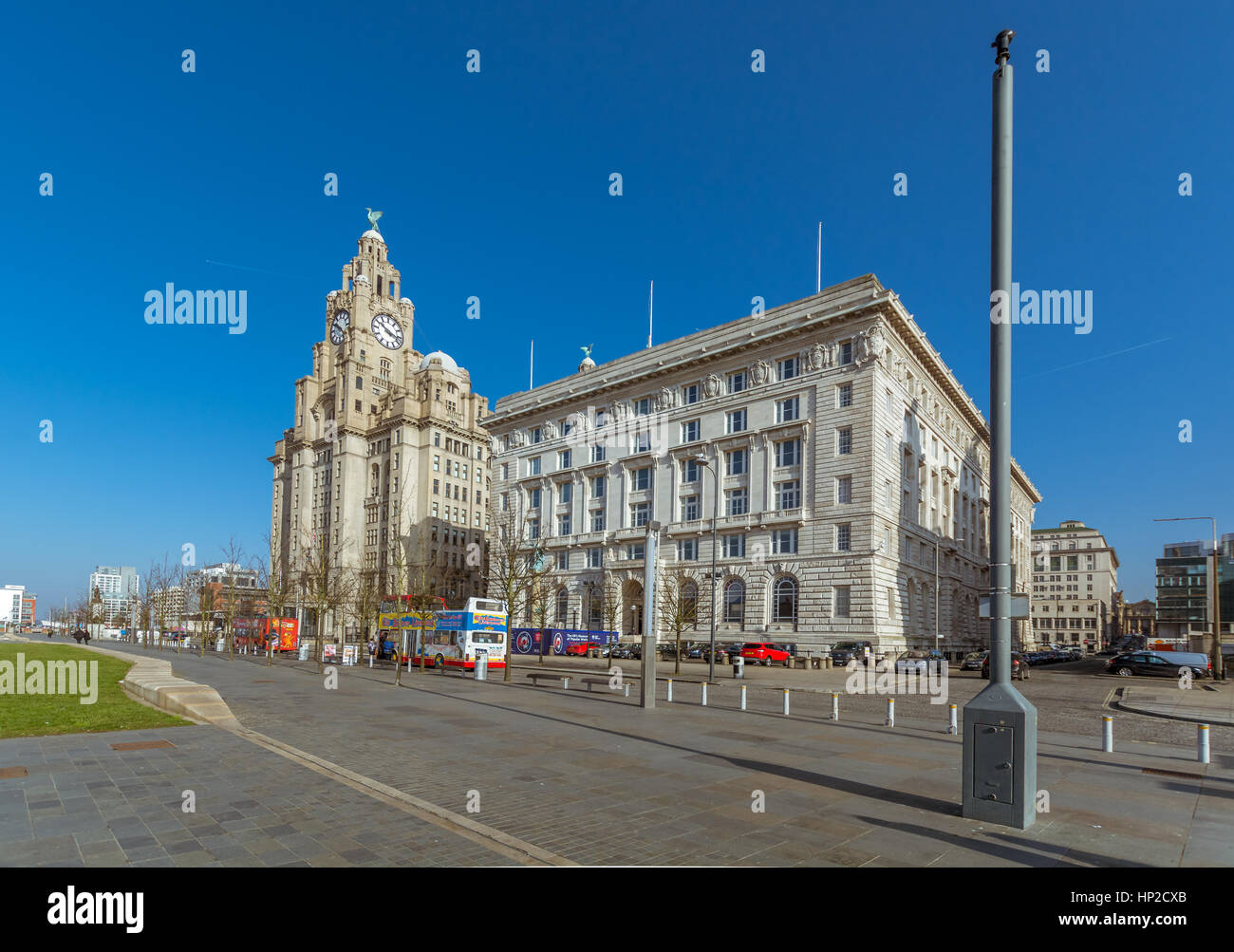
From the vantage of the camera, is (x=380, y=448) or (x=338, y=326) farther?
(x=338, y=326)

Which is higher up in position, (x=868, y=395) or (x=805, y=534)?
(x=868, y=395)

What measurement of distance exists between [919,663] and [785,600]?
1086cm

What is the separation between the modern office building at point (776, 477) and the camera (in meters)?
55.2

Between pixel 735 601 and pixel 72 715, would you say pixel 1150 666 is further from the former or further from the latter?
pixel 72 715

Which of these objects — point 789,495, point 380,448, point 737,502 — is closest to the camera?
point 789,495

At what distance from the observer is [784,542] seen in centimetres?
5866

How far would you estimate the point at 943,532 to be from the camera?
7256cm

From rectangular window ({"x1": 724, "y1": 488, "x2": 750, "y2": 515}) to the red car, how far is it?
42.6ft

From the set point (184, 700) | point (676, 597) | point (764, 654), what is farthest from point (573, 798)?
point (676, 597)
